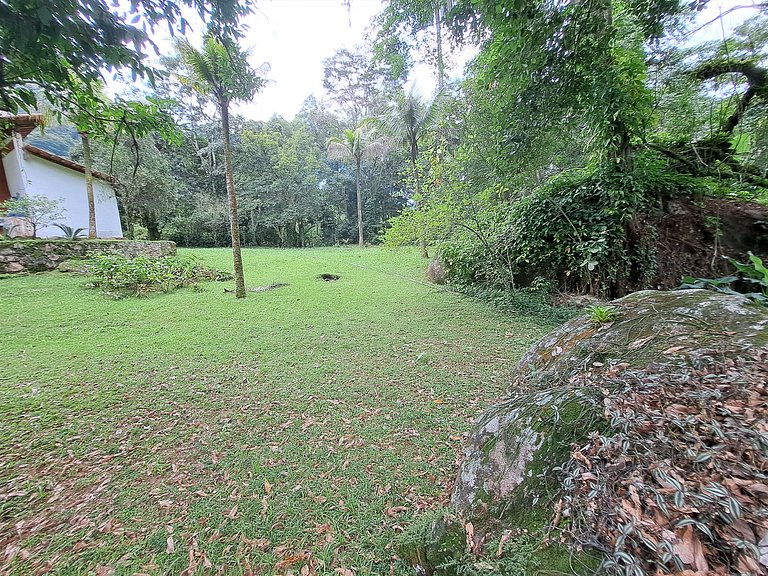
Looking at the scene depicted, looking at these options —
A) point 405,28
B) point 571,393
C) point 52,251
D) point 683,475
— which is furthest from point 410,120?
point 683,475

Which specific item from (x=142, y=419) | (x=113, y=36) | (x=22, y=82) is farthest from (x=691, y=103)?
(x=142, y=419)

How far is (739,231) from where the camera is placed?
4.52 metres

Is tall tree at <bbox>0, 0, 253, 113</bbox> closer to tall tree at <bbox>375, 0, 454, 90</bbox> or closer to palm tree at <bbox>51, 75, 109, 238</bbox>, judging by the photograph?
palm tree at <bbox>51, 75, 109, 238</bbox>

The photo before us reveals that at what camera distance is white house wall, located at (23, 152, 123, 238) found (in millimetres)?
10141

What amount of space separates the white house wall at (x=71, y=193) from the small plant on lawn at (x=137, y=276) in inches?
178

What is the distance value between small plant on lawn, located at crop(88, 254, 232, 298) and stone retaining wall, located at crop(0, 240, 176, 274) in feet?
5.84

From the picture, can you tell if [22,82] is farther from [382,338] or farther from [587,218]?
[587,218]

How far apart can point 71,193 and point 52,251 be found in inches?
183

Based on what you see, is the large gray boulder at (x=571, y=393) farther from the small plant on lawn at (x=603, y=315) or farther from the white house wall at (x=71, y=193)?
the white house wall at (x=71, y=193)

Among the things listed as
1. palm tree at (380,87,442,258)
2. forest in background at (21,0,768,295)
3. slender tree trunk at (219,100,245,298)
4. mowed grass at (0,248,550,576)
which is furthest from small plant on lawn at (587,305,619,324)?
palm tree at (380,87,442,258)

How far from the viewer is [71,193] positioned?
36.9ft

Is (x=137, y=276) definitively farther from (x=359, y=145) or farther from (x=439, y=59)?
(x=359, y=145)

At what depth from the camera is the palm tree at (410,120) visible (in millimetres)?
10336

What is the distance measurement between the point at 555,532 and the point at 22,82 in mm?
3546
